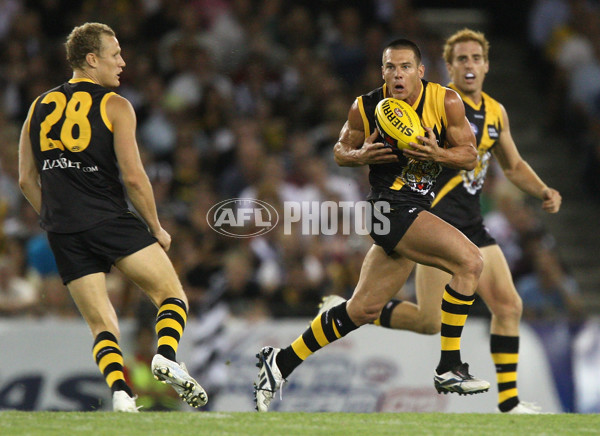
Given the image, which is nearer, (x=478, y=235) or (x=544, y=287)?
(x=478, y=235)

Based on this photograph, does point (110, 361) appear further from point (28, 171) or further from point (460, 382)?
point (460, 382)

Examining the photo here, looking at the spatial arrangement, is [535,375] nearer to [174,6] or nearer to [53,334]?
[53,334]

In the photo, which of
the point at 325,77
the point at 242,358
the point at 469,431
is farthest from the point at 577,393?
the point at 469,431

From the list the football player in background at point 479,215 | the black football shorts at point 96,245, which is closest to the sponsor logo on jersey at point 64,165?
the black football shorts at point 96,245

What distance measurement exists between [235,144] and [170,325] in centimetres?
376

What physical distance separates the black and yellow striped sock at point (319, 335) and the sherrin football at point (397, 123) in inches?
45.4

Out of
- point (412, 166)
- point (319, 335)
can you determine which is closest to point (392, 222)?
point (412, 166)

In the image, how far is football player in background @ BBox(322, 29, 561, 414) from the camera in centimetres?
683

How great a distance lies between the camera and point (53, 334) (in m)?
9.09

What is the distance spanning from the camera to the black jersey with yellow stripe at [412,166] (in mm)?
6008

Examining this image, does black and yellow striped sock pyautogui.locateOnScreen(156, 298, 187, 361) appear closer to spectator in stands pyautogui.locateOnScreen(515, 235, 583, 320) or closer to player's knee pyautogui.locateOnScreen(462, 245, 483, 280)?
player's knee pyautogui.locateOnScreen(462, 245, 483, 280)

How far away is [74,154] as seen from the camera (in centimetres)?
573

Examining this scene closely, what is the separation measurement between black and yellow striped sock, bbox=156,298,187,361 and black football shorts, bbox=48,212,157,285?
15.0 inches

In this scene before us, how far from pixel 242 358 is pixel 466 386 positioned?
3.57m
